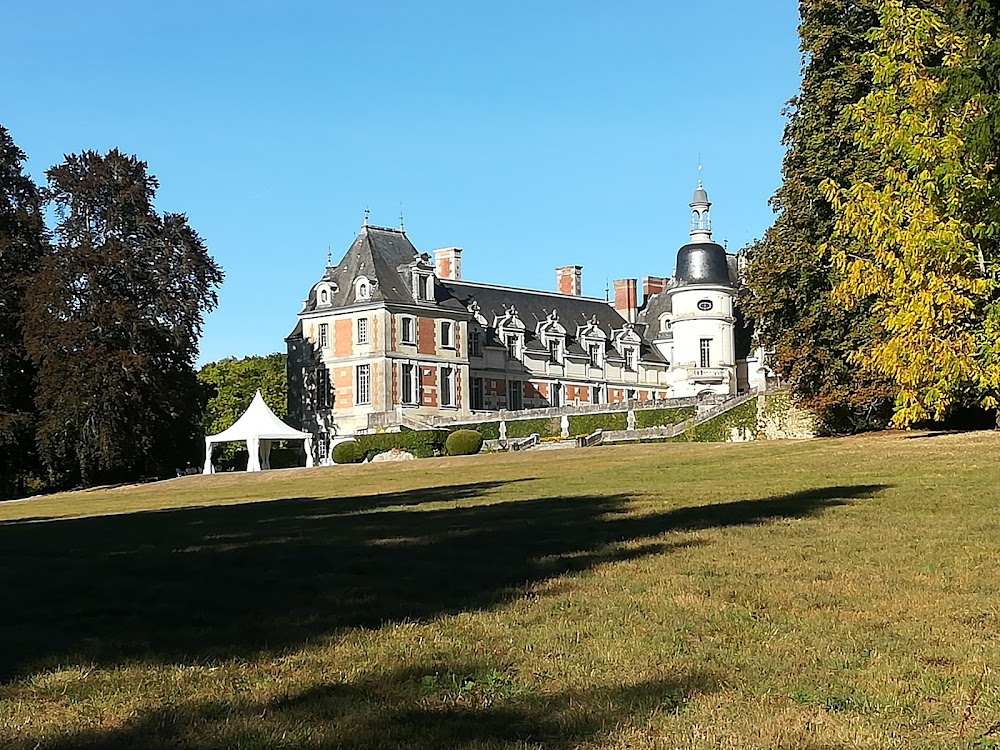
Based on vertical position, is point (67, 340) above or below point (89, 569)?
above

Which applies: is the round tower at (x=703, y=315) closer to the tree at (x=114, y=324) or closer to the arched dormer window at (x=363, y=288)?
the arched dormer window at (x=363, y=288)

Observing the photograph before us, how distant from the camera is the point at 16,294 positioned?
149 feet

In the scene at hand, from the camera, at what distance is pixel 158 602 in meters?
8.48

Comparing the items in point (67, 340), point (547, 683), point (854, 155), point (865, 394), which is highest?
point (854, 155)

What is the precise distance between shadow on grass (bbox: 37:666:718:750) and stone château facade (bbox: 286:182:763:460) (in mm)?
55344

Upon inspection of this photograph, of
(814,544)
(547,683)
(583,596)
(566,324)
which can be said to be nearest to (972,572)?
(814,544)

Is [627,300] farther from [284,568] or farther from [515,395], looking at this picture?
[284,568]

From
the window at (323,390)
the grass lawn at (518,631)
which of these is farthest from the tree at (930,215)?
the window at (323,390)

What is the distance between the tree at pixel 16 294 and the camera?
4434cm

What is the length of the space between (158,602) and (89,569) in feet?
7.17

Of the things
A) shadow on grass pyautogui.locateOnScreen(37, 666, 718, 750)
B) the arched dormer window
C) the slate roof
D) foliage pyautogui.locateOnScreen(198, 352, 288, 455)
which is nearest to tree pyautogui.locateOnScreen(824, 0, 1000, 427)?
shadow on grass pyautogui.locateOnScreen(37, 666, 718, 750)

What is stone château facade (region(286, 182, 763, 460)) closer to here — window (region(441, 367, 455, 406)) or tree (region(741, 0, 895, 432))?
window (region(441, 367, 455, 406))

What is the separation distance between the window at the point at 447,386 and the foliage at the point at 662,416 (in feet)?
45.4

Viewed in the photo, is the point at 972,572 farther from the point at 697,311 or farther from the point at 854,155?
the point at 697,311
